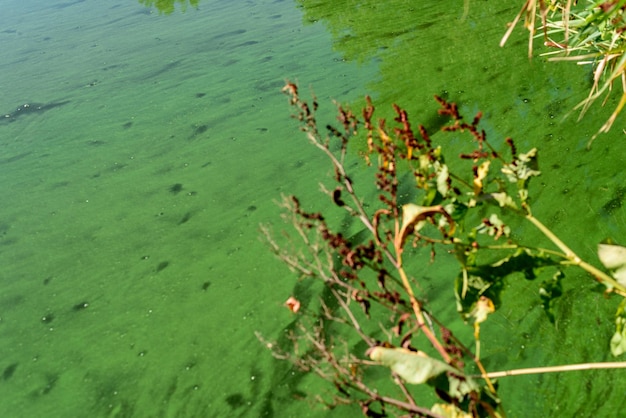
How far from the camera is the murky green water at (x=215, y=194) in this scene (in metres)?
2.33

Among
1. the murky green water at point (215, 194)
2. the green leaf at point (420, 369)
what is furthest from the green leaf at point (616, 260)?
the murky green water at point (215, 194)

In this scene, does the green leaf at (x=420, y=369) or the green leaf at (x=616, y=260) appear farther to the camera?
the green leaf at (x=616, y=260)

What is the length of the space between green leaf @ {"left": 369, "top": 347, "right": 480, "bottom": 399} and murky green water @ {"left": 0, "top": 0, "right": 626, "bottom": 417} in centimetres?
122

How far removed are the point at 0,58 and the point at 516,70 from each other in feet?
15.7

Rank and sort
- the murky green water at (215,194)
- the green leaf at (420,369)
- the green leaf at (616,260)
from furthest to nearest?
1. the murky green water at (215,194)
2. the green leaf at (616,260)
3. the green leaf at (420,369)

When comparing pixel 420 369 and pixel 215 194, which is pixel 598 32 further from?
pixel 215 194

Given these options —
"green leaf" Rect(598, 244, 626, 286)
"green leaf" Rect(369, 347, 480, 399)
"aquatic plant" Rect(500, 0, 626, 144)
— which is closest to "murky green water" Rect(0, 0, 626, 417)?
"aquatic plant" Rect(500, 0, 626, 144)

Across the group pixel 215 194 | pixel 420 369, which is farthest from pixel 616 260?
pixel 215 194

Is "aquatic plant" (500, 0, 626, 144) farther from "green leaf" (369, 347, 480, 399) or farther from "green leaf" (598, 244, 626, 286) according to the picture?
"green leaf" (369, 347, 480, 399)

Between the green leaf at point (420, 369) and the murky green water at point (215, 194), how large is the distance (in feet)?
4.01

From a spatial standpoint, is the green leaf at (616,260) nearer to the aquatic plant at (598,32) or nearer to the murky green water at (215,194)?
the aquatic plant at (598,32)

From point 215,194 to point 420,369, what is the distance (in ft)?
8.92

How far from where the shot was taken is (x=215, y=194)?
3.49 meters

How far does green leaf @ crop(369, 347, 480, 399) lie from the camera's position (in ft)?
2.81
